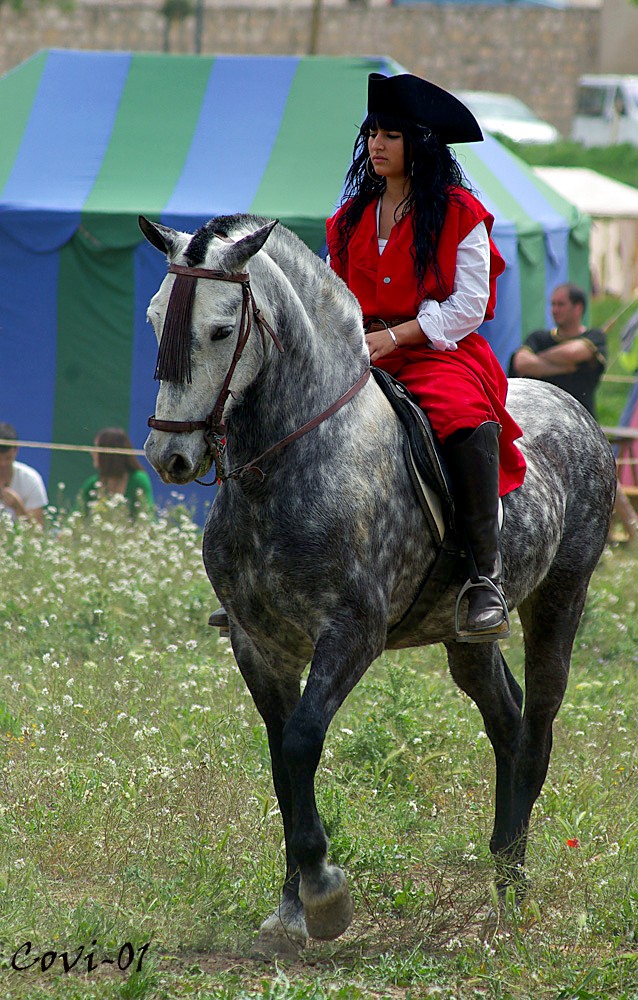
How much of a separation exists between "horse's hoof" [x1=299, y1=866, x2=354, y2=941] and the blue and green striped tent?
794cm

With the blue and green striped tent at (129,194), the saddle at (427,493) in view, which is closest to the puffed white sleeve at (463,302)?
the saddle at (427,493)

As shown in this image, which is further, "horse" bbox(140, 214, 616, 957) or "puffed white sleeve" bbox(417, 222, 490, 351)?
"puffed white sleeve" bbox(417, 222, 490, 351)

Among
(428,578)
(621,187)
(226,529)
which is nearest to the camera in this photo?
(226,529)

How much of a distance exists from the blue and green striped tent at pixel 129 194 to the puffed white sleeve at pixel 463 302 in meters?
6.78

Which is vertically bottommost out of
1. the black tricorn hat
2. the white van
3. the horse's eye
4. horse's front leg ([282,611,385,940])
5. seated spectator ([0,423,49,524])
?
the white van

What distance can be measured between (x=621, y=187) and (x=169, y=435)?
1804 cm

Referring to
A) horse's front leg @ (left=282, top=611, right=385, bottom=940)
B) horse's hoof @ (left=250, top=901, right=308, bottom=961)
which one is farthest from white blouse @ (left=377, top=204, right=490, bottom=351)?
horse's hoof @ (left=250, top=901, right=308, bottom=961)

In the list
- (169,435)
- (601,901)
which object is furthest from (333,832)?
(169,435)

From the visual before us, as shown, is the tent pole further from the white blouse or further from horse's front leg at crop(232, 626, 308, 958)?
horse's front leg at crop(232, 626, 308, 958)

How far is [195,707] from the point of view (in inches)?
253

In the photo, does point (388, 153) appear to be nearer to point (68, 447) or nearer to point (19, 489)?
point (68, 447)

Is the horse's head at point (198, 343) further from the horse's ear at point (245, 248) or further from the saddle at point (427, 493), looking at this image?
the saddle at point (427, 493)

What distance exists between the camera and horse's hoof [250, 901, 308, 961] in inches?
175

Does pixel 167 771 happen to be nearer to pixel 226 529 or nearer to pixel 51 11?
pixel 226 529
